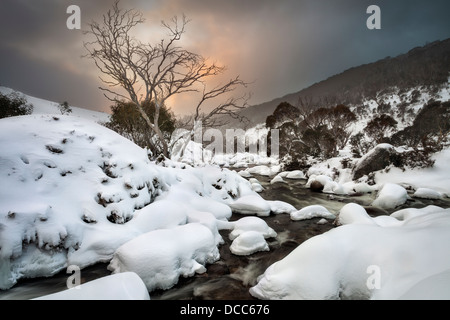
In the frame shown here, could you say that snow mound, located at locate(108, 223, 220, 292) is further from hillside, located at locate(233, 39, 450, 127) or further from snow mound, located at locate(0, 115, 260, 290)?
hillside, located at locate(233, 39, 450, 127)

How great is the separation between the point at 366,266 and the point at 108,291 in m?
3.22

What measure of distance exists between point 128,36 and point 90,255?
9.38 meters

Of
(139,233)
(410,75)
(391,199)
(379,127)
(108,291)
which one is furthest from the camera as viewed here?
(410,75)

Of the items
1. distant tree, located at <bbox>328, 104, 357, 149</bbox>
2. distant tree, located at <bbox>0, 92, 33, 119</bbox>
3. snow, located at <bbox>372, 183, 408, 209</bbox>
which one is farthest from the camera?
distant tree, located at <bbox>328, 104, 357, 149</bbox>

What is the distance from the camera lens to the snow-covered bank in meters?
3.34

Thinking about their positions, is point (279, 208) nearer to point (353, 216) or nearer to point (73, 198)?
point (353, 216)

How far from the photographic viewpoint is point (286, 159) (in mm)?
21406

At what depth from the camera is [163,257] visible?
3275 mm

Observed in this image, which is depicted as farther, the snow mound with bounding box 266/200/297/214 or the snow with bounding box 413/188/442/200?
the snow with bounding box 413/188/442/200

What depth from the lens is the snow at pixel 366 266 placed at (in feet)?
7.08

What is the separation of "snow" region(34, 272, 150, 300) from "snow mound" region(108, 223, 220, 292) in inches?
31.3

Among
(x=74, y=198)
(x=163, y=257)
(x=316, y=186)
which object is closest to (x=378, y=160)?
(x=316, y=186)

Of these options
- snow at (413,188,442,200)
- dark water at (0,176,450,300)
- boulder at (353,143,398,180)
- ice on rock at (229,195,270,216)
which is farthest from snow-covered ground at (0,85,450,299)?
boulder at (353,143,398,180)
